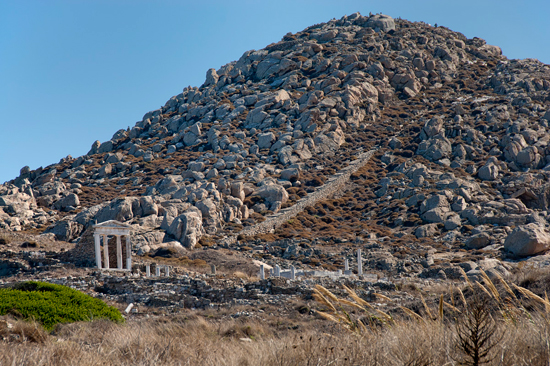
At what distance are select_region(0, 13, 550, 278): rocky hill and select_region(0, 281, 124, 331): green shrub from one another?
20049 millimetres

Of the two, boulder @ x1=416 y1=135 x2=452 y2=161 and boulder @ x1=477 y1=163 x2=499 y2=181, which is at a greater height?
boulder @ x1=416 y1=135 x2=452 y2=161

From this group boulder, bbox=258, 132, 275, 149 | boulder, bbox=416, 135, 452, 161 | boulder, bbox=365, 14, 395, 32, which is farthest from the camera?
boulder, bbox=365, 14, 395, 32


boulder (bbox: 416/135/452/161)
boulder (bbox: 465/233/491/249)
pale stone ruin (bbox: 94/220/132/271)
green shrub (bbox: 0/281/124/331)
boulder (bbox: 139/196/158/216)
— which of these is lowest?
boulder (bbox: 465/233/491/249)

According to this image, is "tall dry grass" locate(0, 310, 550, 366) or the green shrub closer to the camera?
"tall dry grass" locate(0, 310, 550, 366)

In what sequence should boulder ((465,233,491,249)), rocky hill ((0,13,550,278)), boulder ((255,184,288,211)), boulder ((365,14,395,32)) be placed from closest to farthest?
boulder ((465,233,491,249))
rocky hill ((0,13,550,278))
boulder ((255,184,288,211))
boulder ((365,14,395,32))

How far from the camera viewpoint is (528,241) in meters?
32.8

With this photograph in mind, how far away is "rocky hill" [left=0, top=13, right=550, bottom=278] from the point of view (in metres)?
40.6

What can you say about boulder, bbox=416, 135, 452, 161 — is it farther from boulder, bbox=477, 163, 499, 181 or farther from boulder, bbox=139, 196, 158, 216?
boulder, bbox=139, 196, 158, 216

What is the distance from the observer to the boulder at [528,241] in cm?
3266

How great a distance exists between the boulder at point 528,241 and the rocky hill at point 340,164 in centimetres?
10

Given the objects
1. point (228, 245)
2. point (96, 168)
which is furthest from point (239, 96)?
point (228, 245)

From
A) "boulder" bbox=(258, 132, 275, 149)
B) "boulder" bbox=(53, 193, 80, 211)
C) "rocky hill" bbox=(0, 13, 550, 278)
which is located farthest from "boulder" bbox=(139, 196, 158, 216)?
"boulder" bbox=(258, 132, 275, 149)

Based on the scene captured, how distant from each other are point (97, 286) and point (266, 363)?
60.7ft

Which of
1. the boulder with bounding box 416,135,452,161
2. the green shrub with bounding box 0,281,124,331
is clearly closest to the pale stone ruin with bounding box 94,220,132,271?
the green shrub with bounding box 0,281,124,331
